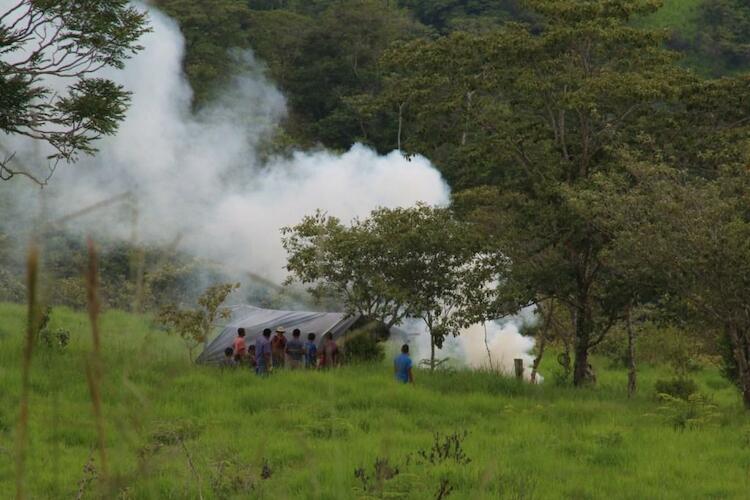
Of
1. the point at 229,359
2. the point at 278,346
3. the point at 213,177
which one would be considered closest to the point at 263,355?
the point at 278,346

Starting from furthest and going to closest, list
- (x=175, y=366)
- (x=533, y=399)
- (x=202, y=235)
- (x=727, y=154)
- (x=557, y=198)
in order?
(x=202, y=235) < (x=557, y=198) < (x=727, y=154) < (x=533, y=399) < (x=175, y=366)

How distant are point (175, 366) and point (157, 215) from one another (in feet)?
126

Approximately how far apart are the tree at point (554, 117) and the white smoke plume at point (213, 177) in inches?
497

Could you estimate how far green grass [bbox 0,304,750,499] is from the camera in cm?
1058

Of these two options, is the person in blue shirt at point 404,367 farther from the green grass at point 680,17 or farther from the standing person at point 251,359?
the green grass at point 680,17

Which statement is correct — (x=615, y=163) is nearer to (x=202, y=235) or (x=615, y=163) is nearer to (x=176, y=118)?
(x=202, y=235)

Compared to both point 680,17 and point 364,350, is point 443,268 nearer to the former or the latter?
point 364,350

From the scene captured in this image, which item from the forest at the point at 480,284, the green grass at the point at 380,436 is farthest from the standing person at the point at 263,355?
the forest at the point at 480,284

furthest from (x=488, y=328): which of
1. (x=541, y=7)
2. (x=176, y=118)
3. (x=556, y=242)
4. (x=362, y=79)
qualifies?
(x=362, y=79)

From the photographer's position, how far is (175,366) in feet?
4.87

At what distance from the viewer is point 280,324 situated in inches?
904

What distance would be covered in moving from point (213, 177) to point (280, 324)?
59.0 ft

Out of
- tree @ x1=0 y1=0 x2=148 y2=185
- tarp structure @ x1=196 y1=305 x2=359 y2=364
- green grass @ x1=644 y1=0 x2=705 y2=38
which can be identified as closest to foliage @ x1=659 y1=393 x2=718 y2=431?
tarp structure @ x1=196 y1=305 x2=359 y2=364

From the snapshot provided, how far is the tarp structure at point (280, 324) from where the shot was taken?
22109 millimetres
